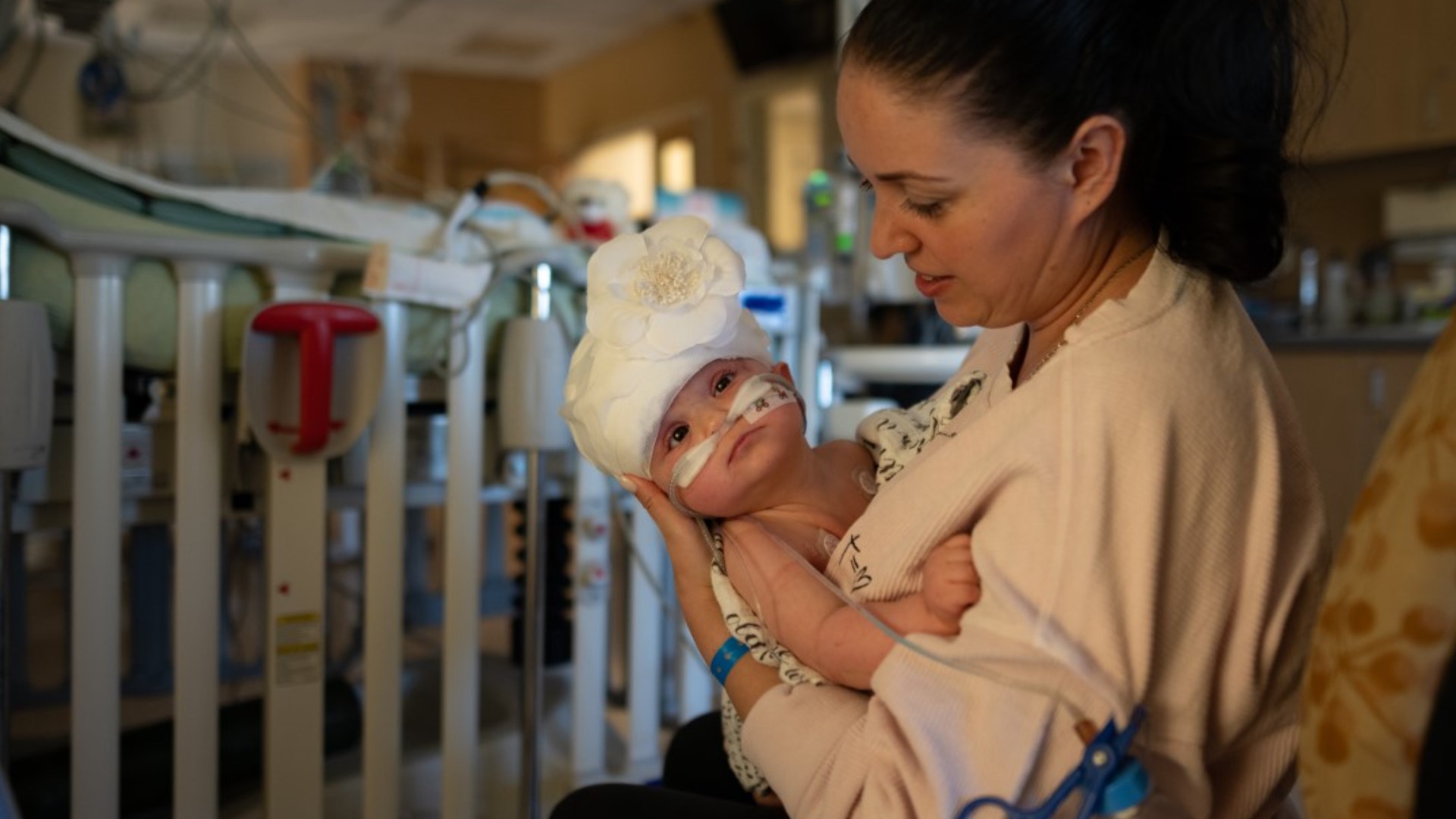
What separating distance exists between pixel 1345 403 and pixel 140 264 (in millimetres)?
3474

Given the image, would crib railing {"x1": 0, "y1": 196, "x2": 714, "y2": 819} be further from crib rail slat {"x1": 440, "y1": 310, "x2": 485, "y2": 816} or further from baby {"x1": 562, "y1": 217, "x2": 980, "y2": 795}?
baby {"x1": 562, "y1": 217, "x2": 980, "y2": 795}

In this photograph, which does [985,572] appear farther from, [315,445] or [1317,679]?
[315,445]

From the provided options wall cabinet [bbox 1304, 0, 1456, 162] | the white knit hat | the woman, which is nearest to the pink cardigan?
the woman

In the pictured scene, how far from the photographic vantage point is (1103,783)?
688mm

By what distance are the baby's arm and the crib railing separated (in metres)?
0.74

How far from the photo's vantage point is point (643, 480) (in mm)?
1027

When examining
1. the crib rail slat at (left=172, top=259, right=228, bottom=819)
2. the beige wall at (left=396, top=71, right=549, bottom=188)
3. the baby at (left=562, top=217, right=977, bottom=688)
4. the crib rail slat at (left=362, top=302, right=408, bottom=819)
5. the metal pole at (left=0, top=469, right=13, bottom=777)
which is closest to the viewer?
the baby at (left=562, top=217, right=977, bottom=688)

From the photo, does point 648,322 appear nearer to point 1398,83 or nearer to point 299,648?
point 299,648

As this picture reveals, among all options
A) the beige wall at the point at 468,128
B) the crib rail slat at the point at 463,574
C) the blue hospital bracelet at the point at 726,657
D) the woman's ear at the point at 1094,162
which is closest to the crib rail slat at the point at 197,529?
the crib rail slat at the point at 463,574

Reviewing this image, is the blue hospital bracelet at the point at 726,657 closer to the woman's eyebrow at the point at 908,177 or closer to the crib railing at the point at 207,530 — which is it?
the woman's eyebrow at the point at 908,177

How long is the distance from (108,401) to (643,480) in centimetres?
74

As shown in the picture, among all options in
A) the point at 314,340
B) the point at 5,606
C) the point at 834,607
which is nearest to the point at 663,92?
the point at 314,340

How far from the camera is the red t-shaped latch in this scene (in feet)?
4.52

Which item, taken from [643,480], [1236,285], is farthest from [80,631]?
[1236,285]
